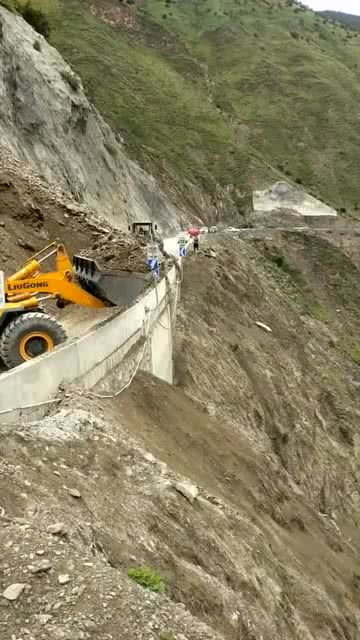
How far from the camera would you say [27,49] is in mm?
34000

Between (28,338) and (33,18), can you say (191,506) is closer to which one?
(28,338)

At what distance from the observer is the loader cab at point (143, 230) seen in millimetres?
32531

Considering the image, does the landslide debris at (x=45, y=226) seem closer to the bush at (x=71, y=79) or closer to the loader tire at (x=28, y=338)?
the loader tire at (x=28, y=338)

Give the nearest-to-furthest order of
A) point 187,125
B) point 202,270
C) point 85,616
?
point 85,616, point 202,270, point 187,125

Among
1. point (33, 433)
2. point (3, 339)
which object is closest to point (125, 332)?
point (3, 339)

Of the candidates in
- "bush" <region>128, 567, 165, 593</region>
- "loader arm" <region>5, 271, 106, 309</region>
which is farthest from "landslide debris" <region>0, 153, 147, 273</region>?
"bush" <region>128, 567, 165, 593</region>

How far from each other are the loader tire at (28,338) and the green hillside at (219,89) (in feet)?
152

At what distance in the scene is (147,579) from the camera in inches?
292

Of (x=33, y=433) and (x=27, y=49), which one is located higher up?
(x=27, y=49)

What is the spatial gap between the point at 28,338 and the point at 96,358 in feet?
3.93

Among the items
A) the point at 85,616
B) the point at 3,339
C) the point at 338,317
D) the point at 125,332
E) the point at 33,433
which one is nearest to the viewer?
the point at 85,616

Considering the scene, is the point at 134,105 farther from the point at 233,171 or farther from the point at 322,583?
the point at 322,583

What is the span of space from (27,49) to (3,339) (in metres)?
25.7

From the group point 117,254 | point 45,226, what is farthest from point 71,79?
point 117,254
